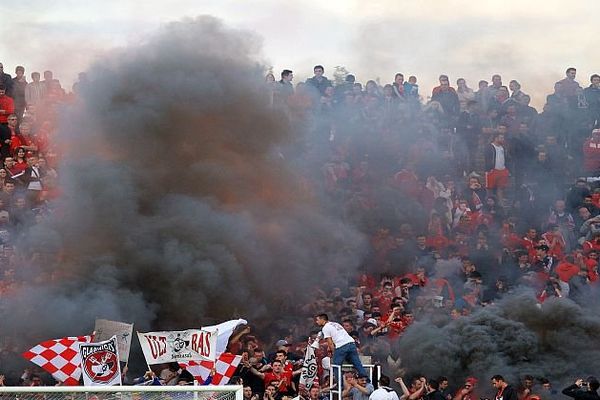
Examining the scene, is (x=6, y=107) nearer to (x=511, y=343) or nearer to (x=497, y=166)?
(x=497, y=166)

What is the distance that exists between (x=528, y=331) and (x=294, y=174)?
286 inches

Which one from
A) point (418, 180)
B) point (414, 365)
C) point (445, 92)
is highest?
point (445, 92)

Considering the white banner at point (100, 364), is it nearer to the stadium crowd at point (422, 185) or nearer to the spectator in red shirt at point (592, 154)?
the stadium crowd at point (422, 185)

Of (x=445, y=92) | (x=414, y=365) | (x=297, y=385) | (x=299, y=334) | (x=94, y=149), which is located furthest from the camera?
(x=445, y=92)

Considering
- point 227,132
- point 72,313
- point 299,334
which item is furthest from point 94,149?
point 299,334

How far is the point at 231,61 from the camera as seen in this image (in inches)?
1021

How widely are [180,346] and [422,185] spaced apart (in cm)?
1040

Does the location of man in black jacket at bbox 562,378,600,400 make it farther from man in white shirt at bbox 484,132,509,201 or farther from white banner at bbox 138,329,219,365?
man in white shirt at bbox 484,132,509,201

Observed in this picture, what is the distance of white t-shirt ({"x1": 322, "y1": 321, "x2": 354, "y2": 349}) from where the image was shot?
1603 cm

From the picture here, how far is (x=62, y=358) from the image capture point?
52.8 feet

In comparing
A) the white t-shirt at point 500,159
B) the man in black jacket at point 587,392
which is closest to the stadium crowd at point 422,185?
the white t-shirt at point 500,159

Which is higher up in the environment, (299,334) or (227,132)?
(227,132)

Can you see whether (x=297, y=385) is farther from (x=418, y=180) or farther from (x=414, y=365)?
(x=418, y=180)

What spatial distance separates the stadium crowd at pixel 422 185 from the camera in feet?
70.3
